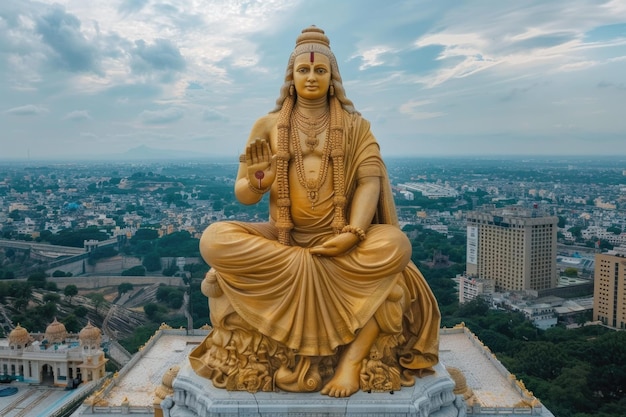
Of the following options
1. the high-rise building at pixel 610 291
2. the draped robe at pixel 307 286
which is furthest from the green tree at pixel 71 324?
the high-rise building at pixel 610 291

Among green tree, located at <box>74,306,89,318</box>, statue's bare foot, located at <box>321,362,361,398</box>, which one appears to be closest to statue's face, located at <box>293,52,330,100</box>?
statue's bare foot, located at <box>321,362,361,398</box>

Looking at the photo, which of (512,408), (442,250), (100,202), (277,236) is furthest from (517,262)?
Answer: (100,202)

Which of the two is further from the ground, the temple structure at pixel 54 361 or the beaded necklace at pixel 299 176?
the beaded necklace at pixel 299 176

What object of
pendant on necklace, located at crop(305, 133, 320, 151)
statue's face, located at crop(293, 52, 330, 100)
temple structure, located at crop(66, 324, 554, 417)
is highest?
statue's face, located at crop(293, 52, 330, 100)

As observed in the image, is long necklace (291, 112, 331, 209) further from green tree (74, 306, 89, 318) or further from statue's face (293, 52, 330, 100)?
green tree (74, 306, 89, 318)

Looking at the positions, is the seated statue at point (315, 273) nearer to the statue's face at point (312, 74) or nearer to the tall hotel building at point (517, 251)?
the statue's face at point (312, 74)

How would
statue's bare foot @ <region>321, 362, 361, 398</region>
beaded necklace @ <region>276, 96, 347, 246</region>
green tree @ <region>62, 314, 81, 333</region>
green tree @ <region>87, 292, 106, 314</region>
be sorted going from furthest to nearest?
green tree @ <region>87, 292, 106, 314</region> < green tree @ <region>62, 314, 81, 333</region> < beaded necklace @ <region>276, 96, 347, 246</region> < statue's bare foot @ <region>321, 362, 361, 398</region>

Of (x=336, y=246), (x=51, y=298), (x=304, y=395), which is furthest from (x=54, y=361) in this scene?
(x=336, y=246)
